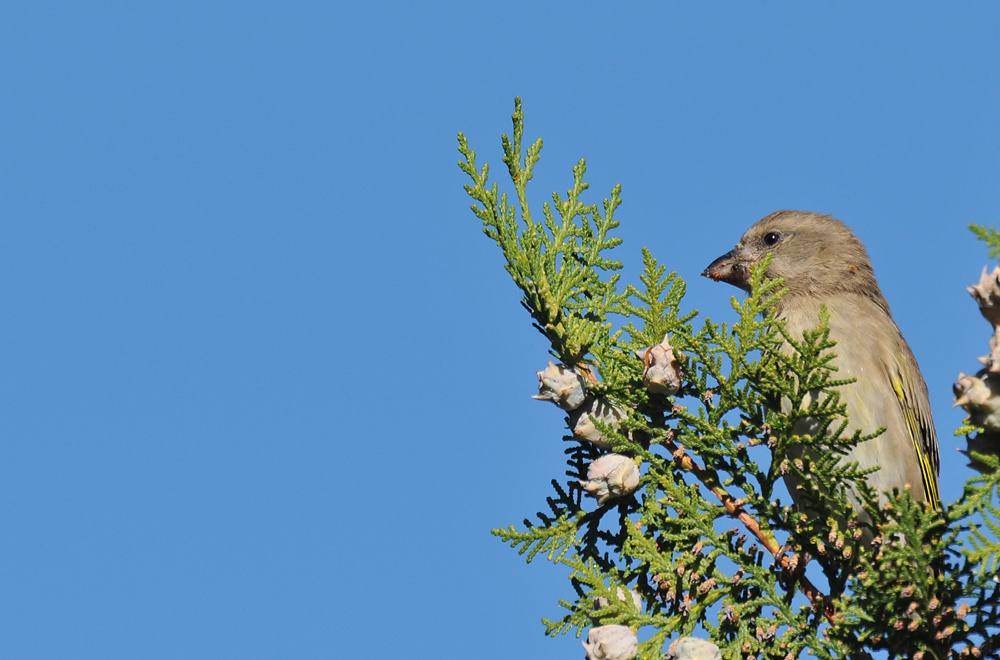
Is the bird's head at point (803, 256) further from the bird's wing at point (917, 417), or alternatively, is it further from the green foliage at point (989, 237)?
the green foliage at point (989, 237)

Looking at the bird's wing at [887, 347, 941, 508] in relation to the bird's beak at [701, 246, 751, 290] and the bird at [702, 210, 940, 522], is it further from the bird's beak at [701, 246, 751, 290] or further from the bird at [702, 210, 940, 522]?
the bird's beak at [701, 246, 751, 290]

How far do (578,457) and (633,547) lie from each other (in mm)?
445

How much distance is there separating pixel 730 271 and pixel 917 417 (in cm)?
130

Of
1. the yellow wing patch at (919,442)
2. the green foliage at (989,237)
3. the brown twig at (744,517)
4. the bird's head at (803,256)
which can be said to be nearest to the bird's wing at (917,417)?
the yellow wing patch at (919,442)

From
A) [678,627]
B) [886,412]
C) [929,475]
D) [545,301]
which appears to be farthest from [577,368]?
[929,475]

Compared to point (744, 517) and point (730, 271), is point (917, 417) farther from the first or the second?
point (744, 517)

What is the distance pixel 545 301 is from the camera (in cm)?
357

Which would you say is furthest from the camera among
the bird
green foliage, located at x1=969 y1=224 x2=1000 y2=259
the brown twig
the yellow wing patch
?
the yellow wing patch

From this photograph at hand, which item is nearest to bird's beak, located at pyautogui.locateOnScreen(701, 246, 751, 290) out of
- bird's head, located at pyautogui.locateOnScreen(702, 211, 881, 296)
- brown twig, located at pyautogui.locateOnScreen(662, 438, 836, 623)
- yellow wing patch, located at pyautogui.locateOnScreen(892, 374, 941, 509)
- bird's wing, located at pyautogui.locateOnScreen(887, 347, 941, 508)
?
bird's head, located at pyautogui.locateOnScreen(702, 211, 881, 296)

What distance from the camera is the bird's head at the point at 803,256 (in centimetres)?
542

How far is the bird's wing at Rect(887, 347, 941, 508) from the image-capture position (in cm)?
462

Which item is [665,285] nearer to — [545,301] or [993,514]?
[545,301]

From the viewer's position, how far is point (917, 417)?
4.72m

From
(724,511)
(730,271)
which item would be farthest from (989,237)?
(730,271)
